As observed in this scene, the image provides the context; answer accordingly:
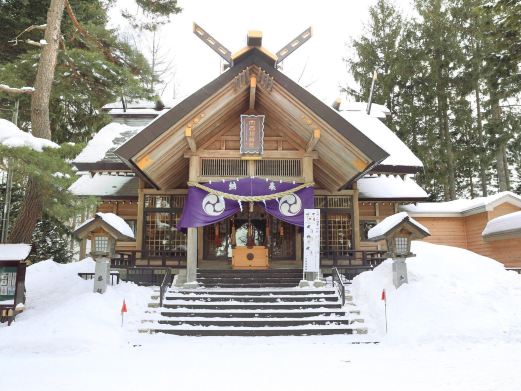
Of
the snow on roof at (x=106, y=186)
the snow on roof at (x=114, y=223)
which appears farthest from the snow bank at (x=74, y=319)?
the snow on roof at (x=106, y=186)

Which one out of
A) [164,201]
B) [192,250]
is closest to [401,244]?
[192,250]

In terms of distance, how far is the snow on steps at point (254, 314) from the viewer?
28.8 ft

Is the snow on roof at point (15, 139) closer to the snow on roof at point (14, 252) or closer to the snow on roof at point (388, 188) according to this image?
the snow on roof at point (14, 252)

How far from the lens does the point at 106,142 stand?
1609cm

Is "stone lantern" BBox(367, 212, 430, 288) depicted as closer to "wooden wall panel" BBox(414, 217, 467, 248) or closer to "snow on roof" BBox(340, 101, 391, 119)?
"wooden wall panel" BBox(414, 217, 467, 248)

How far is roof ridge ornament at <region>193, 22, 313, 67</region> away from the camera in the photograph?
11461 mm

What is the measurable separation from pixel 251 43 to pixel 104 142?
7.81m

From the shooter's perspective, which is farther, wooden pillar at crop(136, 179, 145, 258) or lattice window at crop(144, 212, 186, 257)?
lattice window at crop(144, 212, 186, 257)

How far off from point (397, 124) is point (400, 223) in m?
16.9

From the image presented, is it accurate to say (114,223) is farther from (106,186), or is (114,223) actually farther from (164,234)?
(106,186)

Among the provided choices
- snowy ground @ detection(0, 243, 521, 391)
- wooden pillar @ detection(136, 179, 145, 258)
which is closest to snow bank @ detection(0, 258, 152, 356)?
snowy ground @ detection(0, 243, 521, 391)

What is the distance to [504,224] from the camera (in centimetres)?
1468

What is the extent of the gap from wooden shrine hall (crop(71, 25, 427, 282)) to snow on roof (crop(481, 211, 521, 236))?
9.26ft

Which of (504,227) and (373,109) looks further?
(373,109)
